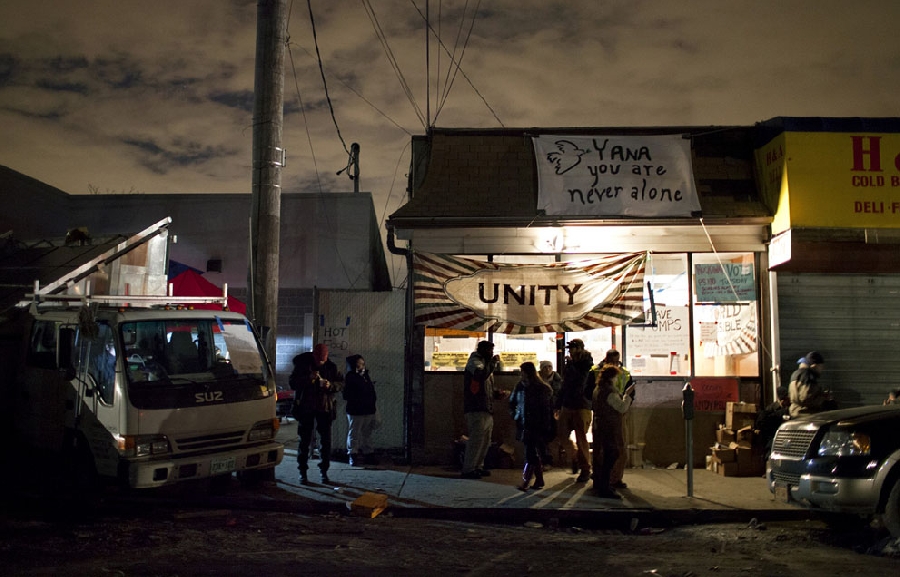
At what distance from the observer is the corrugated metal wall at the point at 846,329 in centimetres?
1125

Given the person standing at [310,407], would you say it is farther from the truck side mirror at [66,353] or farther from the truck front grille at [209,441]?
the truck side mirror at [66,353]

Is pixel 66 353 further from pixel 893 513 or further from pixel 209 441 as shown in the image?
pixel 893 513

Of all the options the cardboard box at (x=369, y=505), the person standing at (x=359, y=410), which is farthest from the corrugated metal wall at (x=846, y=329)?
the cardboard box at (x=369, y=505)

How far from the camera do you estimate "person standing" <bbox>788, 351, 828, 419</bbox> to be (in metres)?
10.0

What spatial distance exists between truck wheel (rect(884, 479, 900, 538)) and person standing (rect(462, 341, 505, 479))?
16.3 ft

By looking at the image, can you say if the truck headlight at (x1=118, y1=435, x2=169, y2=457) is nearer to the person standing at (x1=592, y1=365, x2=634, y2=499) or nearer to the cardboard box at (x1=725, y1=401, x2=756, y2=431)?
the person standing at (x1=592, y1=365, x2=634, y2=499)

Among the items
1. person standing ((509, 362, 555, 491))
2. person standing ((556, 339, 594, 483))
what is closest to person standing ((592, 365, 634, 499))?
person standing ((556, 339, 594, 483))

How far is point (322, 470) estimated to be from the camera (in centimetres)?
984

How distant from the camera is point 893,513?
259 inches

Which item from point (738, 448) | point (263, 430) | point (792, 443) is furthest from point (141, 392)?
point (738, 448)

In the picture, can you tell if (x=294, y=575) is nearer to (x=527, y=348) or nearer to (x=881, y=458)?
(x=881, y=458)

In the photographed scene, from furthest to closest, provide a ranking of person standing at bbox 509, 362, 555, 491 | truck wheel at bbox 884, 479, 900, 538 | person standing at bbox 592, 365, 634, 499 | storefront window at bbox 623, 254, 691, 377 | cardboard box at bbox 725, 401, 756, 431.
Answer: storefront window at bbox 623, 254, 691, 377 < cardboard box at bbox 725, 401, 756, 431 < person standing at bbox 509, 362, 555, 491 < person standing at bbox 592, 365, 634, 499 < truck wheel at bbox 884, 479, 900, 538

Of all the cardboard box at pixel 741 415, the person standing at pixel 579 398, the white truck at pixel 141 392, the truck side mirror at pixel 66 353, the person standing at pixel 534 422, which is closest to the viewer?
the white truck at pixel 141 392

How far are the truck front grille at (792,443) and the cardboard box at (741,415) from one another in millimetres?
3108
